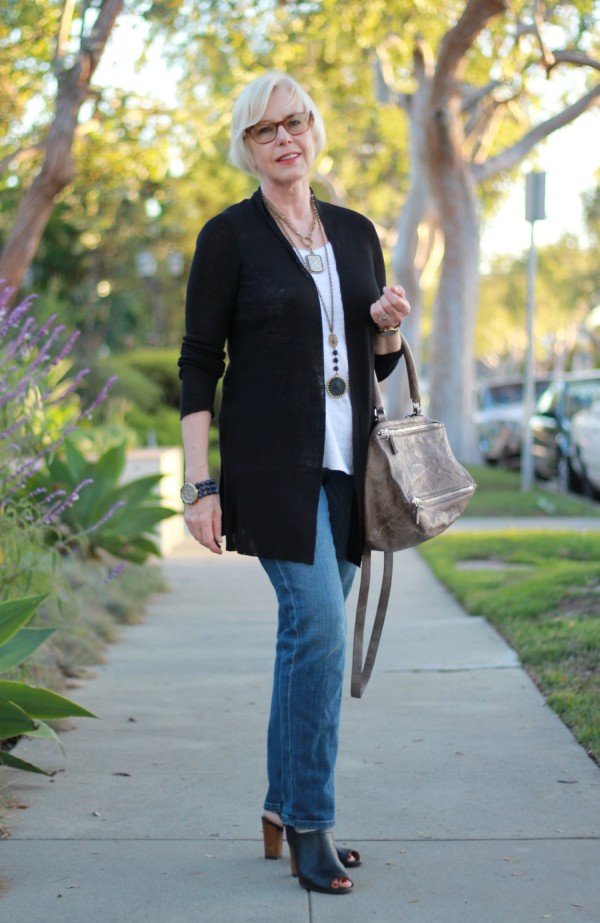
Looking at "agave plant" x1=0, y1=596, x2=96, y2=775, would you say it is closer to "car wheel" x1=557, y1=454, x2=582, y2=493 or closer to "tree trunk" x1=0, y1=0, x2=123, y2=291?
"tree trunk" x1=0, y1=0, x2=123, y2=291

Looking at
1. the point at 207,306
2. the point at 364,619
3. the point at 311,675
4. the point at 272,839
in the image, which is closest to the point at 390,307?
the point at 207,306

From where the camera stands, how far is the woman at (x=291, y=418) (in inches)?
138

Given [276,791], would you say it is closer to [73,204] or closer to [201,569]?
[201,569]

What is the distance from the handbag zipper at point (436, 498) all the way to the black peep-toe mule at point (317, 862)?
2.84 ft

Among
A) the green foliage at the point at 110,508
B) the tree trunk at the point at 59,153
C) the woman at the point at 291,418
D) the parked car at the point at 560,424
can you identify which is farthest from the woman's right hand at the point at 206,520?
the parked car at the point at 560,424

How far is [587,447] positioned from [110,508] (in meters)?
9.37

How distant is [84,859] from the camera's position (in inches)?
151

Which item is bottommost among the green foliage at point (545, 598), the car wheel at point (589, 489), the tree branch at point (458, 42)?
the car wheel at point (589, 489)

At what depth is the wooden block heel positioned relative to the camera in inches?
147

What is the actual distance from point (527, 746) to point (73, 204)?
810 inches

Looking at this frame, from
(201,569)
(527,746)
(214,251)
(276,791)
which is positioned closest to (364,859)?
(276,791)

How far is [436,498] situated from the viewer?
368cm

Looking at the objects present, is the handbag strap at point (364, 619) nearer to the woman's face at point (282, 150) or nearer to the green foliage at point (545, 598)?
the woman's face at point (282, 150)

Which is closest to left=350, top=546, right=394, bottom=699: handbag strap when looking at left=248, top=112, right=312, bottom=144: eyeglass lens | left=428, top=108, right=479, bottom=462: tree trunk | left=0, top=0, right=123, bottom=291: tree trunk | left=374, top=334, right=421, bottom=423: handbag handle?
left=374, top=334, right=421, bottom=423: handbag handle
